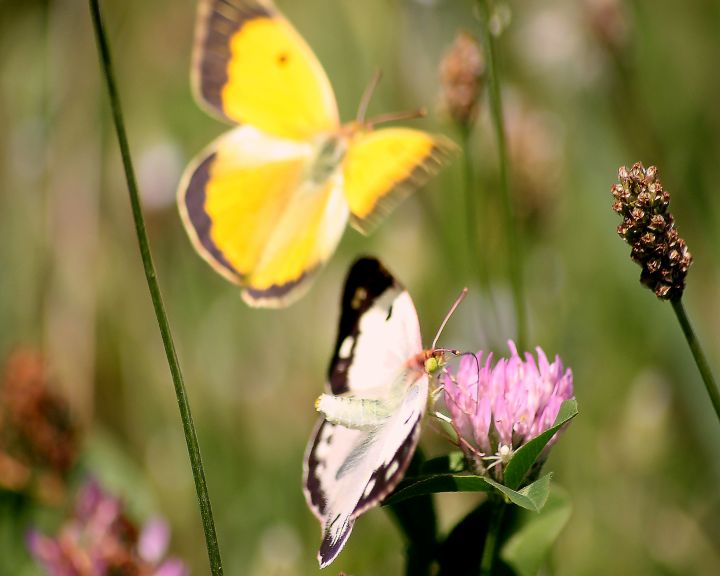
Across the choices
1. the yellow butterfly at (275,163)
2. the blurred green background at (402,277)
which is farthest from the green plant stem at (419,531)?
the blurred green background at (402,277)

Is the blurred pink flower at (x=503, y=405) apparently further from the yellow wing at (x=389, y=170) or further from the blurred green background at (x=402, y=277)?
the blurred green background at (x=402, y=277)

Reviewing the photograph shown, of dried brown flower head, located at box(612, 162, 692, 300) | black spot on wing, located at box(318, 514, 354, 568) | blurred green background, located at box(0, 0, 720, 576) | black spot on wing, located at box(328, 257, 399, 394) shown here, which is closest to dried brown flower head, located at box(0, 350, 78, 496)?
blurred green background, located at box(0, 0, 720, 576)

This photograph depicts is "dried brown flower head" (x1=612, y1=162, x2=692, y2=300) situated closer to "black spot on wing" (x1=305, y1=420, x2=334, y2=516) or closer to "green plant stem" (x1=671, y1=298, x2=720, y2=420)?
"green plant stem" (x1=671, y1=298, x2=720, y2=420)

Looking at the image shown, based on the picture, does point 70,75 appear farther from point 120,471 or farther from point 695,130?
point 695,130

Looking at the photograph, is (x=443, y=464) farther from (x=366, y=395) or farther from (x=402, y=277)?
(x=402, y=277)

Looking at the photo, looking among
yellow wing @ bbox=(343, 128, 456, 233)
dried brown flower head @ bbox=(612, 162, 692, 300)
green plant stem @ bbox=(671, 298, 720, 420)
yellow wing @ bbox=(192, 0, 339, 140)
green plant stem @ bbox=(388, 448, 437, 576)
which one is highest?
yellow wing @ bbox=(192, 0, 339, 140)

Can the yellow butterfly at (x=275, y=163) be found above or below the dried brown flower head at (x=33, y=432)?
above

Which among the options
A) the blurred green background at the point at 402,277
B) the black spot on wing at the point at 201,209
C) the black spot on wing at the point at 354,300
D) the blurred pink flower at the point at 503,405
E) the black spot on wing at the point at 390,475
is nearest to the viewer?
the black spot on wing at the point at 390,475
